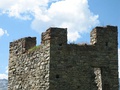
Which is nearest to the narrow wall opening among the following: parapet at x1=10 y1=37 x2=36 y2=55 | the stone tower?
the stone tower

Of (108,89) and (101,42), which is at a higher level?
(101,42)

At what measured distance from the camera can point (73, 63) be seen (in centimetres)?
1543

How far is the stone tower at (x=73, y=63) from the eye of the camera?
15117mm

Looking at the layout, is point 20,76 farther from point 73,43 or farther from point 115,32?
point 115,32

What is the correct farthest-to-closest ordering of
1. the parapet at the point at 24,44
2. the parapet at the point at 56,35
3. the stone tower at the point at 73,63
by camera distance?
1. the parapet at the point at 24,44
2. the parapet at the point at 56,35
3. the stone tower at the point at 73,63

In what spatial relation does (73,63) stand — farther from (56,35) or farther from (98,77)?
(56,35)

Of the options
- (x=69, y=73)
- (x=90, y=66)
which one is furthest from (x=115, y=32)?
(x=69, y=73)

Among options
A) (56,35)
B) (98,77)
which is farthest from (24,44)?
(98,77)

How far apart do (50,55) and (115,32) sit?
Result: 3560mm

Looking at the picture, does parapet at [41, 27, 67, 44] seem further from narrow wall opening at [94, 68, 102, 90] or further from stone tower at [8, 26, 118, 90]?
narrow wall opening at [94, 68, 102, 90]

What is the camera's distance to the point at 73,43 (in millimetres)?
15719

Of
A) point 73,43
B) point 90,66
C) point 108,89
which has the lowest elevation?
point 108,89

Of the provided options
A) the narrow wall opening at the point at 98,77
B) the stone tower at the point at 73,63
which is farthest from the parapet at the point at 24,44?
Answer: the narrow wall opening at the point at 98,77

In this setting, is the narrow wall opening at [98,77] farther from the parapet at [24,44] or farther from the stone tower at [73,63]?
the parapet at [24,44]
